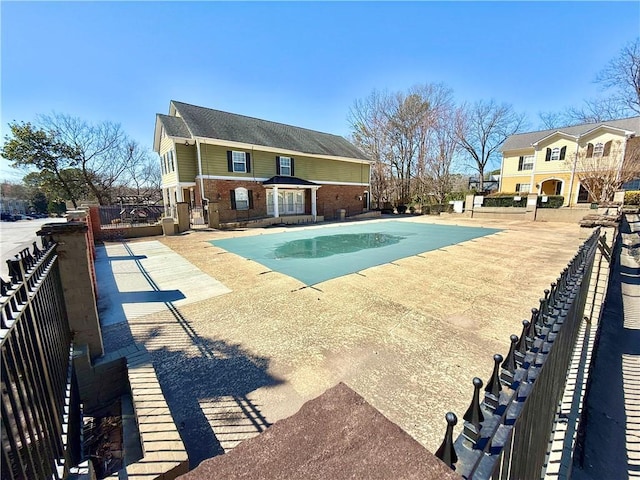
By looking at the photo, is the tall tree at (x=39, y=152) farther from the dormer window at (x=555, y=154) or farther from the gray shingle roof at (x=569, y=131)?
the dormer window at (x=555, y=154)

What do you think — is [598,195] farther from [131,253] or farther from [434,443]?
[131,253]

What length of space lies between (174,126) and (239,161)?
434cm

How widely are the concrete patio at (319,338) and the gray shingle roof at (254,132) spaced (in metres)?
12.8

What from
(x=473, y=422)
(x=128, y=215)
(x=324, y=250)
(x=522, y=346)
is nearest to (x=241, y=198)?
(x=128, y=215)

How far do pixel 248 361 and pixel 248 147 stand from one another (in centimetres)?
1722

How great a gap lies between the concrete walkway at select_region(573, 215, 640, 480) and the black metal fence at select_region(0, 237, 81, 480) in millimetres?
4288

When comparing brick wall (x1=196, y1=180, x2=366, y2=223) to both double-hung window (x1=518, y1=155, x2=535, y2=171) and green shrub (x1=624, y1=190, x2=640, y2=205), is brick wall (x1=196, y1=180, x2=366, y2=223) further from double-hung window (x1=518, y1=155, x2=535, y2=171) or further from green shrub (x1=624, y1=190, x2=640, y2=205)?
green shrub (x1=624, y1=190, x2=640, y2=205)

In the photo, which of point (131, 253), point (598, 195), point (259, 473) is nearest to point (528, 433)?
point (259, 473)

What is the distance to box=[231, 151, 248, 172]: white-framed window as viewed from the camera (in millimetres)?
17906

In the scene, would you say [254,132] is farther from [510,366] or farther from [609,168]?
[609,168]

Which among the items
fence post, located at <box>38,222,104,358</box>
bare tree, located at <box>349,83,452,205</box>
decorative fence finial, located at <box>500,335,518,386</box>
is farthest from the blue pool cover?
bare tree, located at <box>349,83,452,205</box>

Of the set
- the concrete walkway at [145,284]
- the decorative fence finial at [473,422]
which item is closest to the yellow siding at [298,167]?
the concrete walkway at [145,284]

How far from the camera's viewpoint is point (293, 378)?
3035mm

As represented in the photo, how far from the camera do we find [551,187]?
26.9 metres
